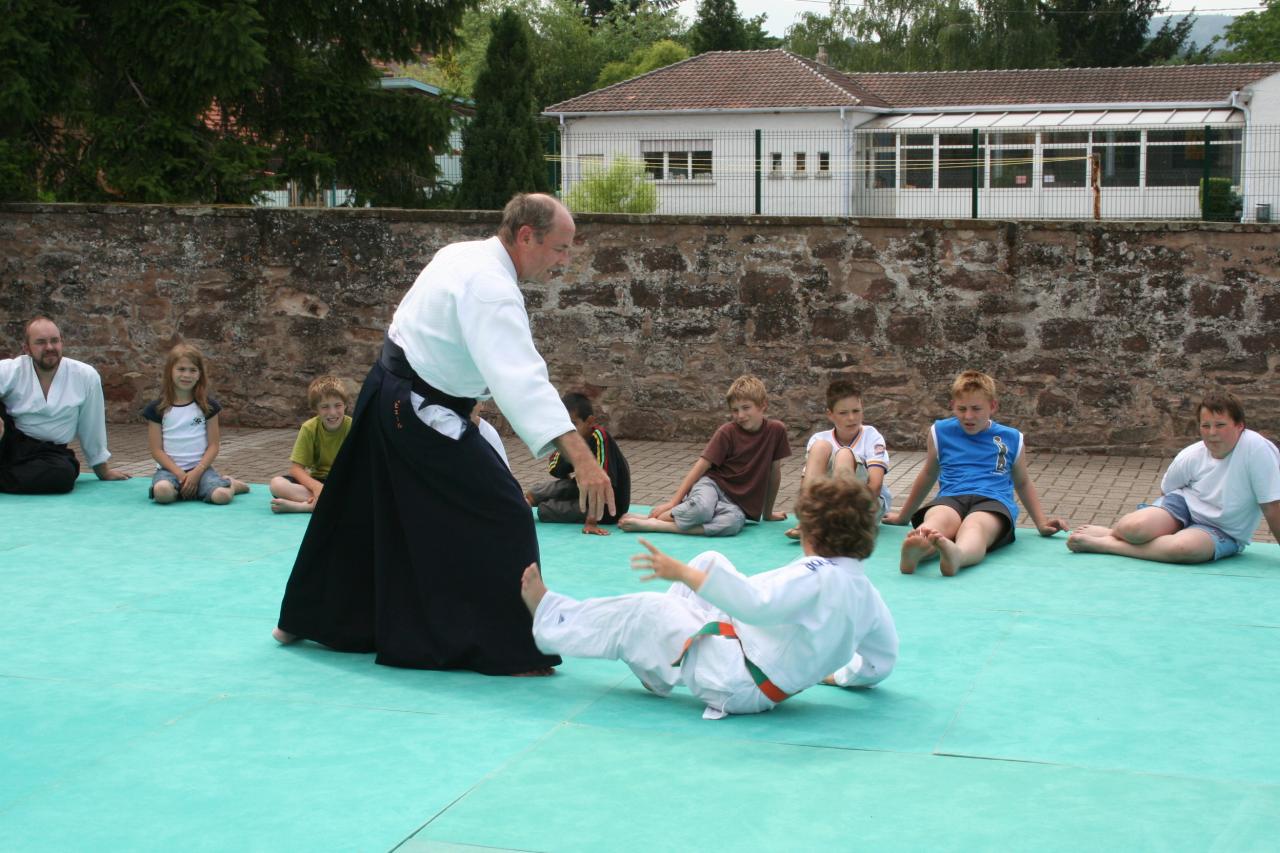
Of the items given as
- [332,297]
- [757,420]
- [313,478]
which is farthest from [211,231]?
[757,420]

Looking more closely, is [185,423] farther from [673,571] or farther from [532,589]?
[673,571]

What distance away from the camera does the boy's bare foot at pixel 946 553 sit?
643 cm

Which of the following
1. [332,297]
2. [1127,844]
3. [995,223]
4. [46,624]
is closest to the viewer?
[1127,844]

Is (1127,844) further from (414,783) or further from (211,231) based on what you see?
(211,231)

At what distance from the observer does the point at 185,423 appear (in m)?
8.96

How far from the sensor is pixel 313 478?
329 inches

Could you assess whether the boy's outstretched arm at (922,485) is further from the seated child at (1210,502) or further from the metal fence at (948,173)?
the metal fence at (948,173)

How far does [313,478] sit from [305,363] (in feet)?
12.3

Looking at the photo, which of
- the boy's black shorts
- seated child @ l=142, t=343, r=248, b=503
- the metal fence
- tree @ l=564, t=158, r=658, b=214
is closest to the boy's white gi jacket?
the boy's black shorts

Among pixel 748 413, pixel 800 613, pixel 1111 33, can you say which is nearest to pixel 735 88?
pixel 1111 33

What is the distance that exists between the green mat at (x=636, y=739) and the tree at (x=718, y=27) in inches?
1783

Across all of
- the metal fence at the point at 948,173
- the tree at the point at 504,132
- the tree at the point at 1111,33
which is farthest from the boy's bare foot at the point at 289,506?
the tree at the point at 1111,33

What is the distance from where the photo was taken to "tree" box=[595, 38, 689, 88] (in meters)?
52.8

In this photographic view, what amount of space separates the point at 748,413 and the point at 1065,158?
2445 cm
